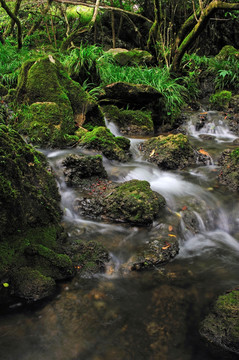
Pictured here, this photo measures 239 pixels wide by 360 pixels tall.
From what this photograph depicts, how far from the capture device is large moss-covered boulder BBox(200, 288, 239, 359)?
7.00 ft

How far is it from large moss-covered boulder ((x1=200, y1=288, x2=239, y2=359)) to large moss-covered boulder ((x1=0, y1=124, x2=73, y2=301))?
1.30m

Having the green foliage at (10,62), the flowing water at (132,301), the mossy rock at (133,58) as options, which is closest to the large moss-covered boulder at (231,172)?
the flowing water at (132,301)

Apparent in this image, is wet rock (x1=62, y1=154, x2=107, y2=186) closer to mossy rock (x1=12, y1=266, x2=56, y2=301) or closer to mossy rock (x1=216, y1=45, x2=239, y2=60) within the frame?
mossy rock (x1=12, y1=266, x2=56, y2=301)

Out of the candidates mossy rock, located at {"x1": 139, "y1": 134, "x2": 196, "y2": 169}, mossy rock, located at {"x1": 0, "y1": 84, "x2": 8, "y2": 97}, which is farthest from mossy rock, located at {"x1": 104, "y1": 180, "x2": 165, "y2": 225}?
mossy rock, located at {"x1": 0, "y1": 84, "x2": 8, "y2": 97}

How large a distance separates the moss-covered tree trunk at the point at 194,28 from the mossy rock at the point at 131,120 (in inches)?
124

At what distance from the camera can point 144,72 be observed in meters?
9.27

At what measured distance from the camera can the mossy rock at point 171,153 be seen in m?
5.66

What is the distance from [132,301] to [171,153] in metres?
3.58

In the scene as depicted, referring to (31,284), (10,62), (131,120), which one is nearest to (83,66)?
(131,120)

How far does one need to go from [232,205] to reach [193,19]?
22.8ft

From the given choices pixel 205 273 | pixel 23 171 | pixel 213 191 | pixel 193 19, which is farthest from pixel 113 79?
pixel 205 273

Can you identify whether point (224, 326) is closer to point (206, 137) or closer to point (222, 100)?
point (206, 137)

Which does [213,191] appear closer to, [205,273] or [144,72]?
[205,273]

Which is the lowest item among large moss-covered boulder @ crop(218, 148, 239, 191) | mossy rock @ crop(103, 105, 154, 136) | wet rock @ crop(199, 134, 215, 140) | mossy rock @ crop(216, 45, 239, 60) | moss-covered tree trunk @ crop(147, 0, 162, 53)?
wet rock @ crop(199, 134, 215, 140)
